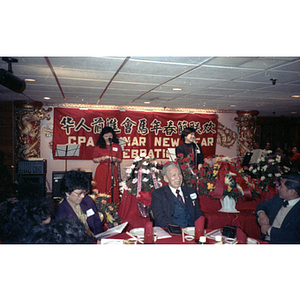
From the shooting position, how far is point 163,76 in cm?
346

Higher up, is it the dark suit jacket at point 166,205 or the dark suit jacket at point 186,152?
the dark suit jacket at point 186,152

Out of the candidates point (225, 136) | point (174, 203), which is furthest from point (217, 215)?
point (225, 136)

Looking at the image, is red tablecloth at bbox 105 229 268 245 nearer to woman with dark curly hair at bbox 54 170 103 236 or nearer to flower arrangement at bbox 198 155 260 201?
woman with dark curly hair at bbox 54 170 103 236

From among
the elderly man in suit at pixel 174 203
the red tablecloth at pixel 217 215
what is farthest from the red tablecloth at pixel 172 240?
the red tablecloth at pixel 217 215

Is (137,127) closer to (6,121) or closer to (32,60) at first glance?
(6,121)

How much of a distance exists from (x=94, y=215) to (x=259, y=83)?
3.37m

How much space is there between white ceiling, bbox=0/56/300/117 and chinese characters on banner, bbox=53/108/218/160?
1.47 metres

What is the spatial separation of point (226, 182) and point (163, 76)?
1747 mm

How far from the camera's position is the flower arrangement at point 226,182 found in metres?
2.91

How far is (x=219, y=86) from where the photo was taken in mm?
4117

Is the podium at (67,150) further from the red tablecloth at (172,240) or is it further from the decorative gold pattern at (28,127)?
the red tablecloth at (172,240)

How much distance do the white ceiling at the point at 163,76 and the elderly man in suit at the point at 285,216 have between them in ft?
4.75

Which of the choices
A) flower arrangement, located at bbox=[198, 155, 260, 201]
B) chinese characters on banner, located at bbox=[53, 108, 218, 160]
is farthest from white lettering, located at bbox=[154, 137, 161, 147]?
flower arrangement, located at bbox=[198, 155, 260, 201]

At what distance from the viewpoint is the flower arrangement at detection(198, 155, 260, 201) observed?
2914 mm
